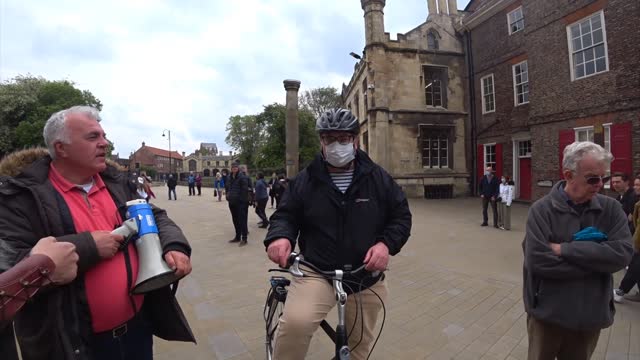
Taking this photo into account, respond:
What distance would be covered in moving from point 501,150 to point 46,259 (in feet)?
60.7

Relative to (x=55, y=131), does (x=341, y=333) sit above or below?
below

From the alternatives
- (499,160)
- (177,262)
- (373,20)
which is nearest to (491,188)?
(499,160)

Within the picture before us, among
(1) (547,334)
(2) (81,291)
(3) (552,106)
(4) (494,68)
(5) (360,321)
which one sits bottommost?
(1) (547,334)

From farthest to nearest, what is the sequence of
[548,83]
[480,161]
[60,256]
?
[480,161], [548,83], [60,256]

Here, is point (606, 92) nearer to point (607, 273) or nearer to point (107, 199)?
point (607, 273)

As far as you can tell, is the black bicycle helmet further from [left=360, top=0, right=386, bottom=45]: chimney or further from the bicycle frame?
[left=360, top=0, right=386, bottom=45]: chimney

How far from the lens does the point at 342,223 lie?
77.2 inches

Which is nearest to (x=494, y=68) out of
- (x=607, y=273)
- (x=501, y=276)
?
(x=501, y=276)

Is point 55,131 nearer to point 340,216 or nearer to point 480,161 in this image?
point 340,216

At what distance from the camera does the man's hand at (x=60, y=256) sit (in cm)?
128

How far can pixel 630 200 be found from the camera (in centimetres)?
539

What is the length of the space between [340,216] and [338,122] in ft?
→ 1.99

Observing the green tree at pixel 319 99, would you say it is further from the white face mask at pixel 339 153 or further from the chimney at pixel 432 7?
the white face mask at pixel 339 153

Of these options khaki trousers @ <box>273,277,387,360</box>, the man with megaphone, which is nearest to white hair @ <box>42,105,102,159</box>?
the man with megaphone
